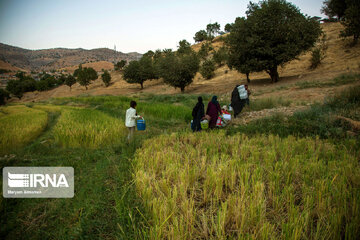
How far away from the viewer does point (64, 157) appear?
4.89 meters

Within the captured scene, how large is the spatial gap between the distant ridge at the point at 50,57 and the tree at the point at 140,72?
3436 inches

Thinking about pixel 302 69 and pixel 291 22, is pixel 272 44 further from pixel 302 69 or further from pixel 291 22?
pixel 302 69

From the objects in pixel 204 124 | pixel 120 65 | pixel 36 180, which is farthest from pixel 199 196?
pixel 120 65

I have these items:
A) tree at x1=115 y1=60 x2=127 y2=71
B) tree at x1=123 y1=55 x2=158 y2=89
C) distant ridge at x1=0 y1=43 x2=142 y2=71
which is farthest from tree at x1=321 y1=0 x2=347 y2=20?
distant ridge at x1=0 y1=43 x2=142 y2=71

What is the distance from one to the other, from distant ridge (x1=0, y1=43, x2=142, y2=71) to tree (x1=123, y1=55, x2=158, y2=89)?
3436 inches

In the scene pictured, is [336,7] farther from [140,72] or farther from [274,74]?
[140,72]

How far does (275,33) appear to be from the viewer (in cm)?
2006

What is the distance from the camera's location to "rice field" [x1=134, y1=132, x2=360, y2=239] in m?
1.91

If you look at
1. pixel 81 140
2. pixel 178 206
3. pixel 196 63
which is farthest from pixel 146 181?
pixel 196 63

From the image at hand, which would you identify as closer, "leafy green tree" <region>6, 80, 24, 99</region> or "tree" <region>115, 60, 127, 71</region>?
"leafy green tree" <region>6, 80, 24, 99</region>

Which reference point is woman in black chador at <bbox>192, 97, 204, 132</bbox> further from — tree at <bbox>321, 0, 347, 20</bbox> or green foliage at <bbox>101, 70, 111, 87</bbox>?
green foliage at <bbox>101, 70, 111, 87</bbox>

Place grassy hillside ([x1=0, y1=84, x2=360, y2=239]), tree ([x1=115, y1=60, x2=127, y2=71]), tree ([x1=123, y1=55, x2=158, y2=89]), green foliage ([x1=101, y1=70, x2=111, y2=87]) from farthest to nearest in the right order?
tree ([x1=115, y1=60, x2=127, y2=71]) → green foliage ([x1=101, y1=70, x2=111, y2=87]) → tree ([x1=123, y1=55, x2=158, y2=89]) → grassy hillside ([x1=0, y1=84, x2=360, y2=239])

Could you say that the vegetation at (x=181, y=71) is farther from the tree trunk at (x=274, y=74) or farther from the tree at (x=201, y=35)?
the tree at (x=201, y=35)

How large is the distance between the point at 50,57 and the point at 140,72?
440 feet
